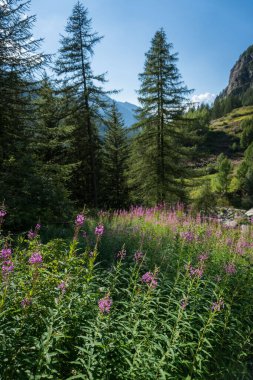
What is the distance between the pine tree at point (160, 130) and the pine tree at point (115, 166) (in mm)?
6048

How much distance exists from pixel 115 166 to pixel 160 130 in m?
8.01

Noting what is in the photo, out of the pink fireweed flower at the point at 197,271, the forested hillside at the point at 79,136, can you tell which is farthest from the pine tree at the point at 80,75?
the pink fireweed flower at the point at 197,271

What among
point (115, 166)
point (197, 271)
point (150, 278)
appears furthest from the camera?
point (115, 166)

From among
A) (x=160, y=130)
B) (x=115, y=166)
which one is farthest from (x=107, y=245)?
(x=115, y=166)

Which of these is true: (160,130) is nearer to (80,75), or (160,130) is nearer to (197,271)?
(80,75)

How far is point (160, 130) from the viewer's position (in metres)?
18.2

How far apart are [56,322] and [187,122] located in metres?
18.2

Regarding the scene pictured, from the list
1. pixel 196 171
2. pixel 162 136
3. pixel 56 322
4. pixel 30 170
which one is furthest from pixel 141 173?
pixel 56 322

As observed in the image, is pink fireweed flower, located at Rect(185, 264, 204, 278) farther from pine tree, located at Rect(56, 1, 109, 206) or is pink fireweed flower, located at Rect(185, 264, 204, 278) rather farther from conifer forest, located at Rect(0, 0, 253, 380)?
pine tree, located at Rect(56, 1, 109, 206)

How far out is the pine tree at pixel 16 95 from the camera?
28.9ft

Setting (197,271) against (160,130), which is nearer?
(197,271)

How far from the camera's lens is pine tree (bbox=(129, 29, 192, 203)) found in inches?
701

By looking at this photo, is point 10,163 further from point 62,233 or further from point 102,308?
point 102,308

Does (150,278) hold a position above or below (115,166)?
below
